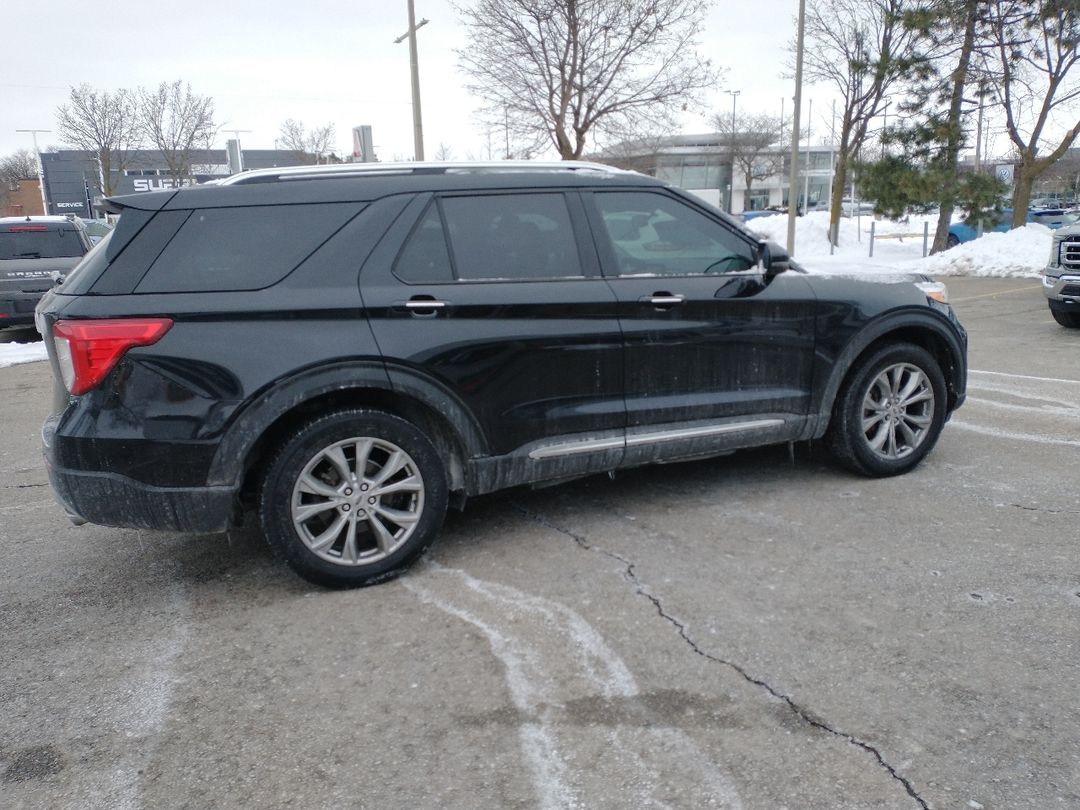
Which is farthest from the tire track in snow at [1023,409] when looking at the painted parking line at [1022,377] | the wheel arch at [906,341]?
the wheel arch at [906,341]

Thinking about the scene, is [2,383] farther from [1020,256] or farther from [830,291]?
[1020,256]

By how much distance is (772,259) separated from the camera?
459 cm

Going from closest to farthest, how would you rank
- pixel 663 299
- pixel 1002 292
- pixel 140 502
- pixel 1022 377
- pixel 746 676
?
pixel 746 676, pixel 140 502, pixel 663 299, pixel 1022 377, pixel 1002 292

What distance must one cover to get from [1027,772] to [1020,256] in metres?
19.3

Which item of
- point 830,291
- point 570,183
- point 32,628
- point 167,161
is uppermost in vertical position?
point 167,161

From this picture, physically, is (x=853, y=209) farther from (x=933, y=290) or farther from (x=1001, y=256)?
(x=933, y=290)

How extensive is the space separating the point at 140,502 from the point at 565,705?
192 cm

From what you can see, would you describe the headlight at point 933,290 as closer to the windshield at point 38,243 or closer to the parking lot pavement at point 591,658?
the parking lot pavement at point 591,658

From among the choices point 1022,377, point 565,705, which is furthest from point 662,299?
point 1022,377

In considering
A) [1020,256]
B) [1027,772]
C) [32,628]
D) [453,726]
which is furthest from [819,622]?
[1020,256]

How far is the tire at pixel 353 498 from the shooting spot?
3676 millimetres

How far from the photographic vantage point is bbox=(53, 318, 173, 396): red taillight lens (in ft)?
11.4

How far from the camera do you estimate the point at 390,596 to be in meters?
3.79

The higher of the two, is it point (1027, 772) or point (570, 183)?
point (570, 183)
